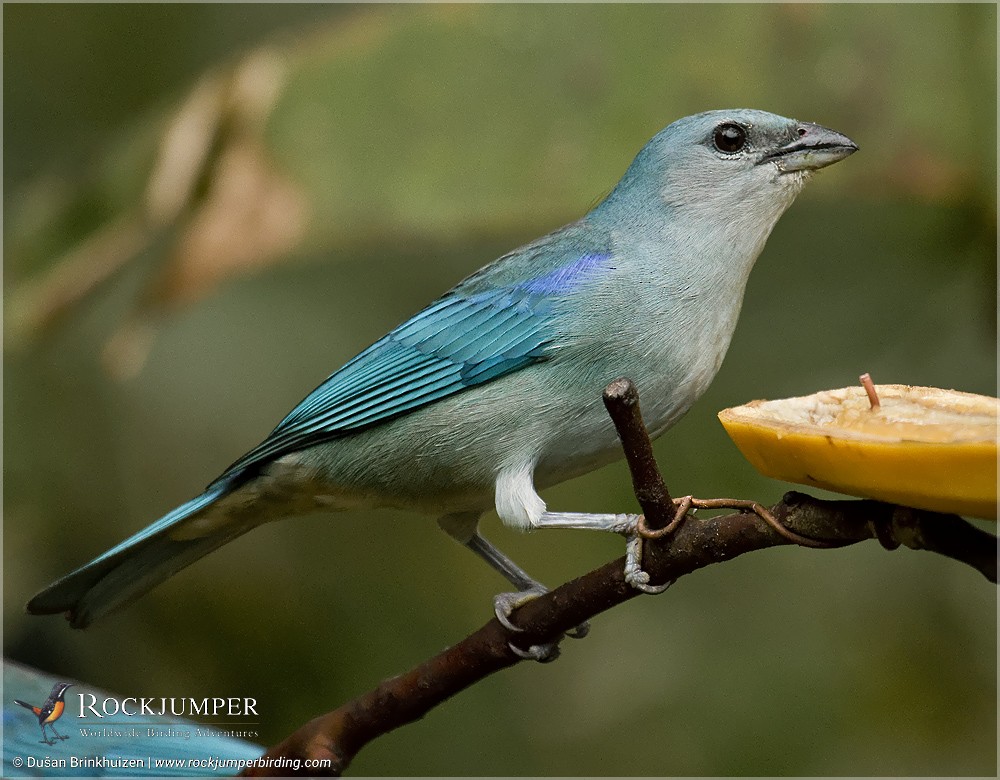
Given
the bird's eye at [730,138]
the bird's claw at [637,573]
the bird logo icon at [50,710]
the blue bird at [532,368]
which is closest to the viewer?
the bird's claw at [637,573]

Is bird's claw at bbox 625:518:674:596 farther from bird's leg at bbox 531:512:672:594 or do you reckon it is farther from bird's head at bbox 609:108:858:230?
bird's head at bbox 609:108:858:230

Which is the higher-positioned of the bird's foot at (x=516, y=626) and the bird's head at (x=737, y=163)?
the bird's head at (x=737, y=163)

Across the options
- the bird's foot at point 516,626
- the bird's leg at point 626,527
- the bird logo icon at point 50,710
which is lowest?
the bird logo icon at point 50,710

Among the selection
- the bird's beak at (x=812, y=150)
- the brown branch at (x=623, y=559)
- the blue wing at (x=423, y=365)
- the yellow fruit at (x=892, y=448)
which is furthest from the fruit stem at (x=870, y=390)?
the bird's beak at (x=812, y=150)

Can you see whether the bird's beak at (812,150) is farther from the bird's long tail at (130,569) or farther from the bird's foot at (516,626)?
the bird's long tail at (130,569)

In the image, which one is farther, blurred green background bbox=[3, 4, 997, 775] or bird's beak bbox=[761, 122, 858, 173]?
blurred green background bbox=[3, 4, 997, 775]

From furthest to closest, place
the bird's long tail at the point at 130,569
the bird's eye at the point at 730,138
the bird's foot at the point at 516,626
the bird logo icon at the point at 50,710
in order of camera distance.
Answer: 1. the bird's eye at the point at 730,138
2. the bird's long tail at the point at 130,569
3. the bird logo icon at the point at 50,710
4. the bird's foot at the point at 516,626

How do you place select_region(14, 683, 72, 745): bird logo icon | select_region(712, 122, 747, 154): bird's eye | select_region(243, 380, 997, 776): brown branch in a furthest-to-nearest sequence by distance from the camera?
select_region(712, 122, 747, 154): bird's eye < select_region(14, 683, 72, 745): bird logo icon < select_region(243, 380, 997, 776): brown branch

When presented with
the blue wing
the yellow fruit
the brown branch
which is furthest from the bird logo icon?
the yellow fruit
